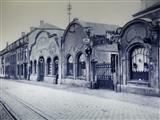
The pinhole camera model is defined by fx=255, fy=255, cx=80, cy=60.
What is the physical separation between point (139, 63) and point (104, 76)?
191 inches

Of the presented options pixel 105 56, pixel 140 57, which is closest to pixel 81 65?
pixel 105 56

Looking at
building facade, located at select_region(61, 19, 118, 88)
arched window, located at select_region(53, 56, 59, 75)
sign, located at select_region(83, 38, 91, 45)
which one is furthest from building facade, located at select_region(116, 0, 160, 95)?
arched window, located at select_region(53, 56, 59, 75)

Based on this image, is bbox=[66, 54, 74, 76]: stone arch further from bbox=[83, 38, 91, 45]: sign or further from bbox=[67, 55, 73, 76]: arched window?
bbox=[83, 38, 91, 45]: sign

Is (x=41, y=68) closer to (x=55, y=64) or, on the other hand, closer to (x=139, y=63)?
(x=55, y=64)

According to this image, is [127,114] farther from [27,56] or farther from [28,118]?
[27,56]

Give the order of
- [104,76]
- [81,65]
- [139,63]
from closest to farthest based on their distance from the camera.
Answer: [139,63] < [104,76] < [81,65]

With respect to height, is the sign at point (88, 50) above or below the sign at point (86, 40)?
below

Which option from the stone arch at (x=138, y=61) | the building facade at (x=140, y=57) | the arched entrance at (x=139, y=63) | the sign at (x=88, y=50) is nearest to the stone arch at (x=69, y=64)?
the sign at (x=88, y=50)

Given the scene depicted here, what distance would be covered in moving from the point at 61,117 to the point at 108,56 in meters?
17.1

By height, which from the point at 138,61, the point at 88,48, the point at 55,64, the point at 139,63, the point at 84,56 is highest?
the point at 88,48

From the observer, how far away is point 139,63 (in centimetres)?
1852

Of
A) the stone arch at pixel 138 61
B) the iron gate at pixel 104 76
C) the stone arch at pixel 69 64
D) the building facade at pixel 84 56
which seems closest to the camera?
the stone arch at pixel 138 61

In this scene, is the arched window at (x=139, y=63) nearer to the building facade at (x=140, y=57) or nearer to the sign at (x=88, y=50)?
the building facade at (x=140, y=57)

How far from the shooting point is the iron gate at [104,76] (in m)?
22.1
